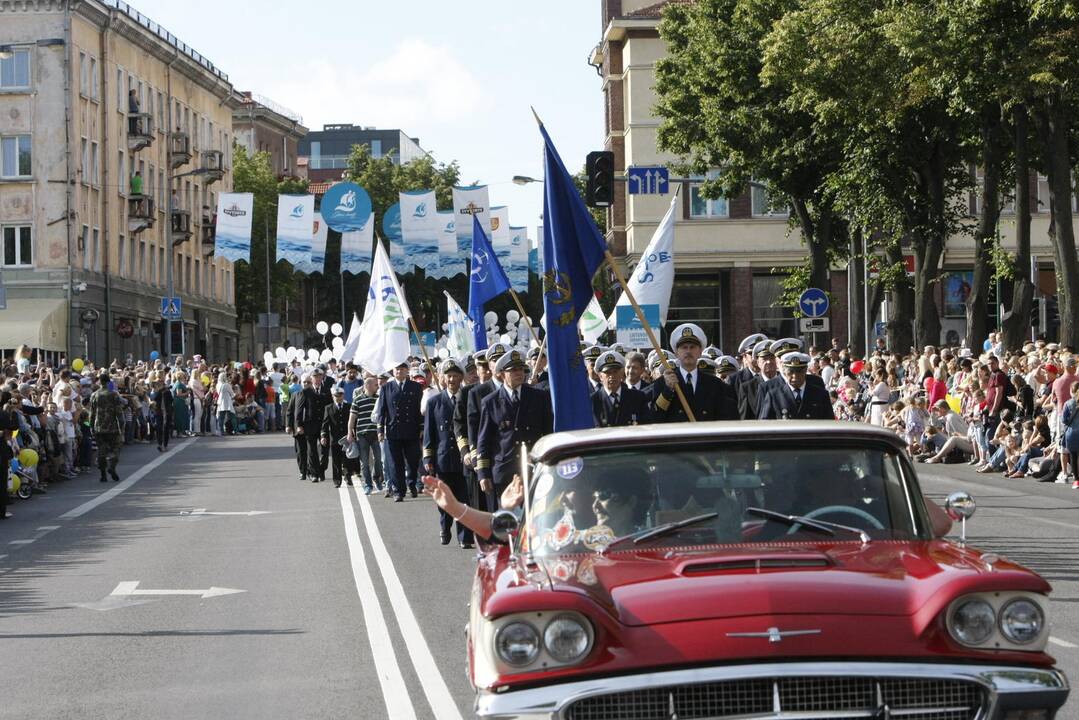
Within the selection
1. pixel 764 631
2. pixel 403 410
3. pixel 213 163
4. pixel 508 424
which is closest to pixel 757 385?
pixel 508 424

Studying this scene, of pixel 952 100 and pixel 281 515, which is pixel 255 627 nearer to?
pixel 281 515

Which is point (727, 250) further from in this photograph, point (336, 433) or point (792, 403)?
point (792, 403)

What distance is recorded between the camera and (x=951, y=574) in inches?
243

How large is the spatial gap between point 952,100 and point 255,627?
74.5ft

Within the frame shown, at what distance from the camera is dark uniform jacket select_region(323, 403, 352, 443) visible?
29.6m

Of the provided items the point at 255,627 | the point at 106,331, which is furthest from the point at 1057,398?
the point at 106,331

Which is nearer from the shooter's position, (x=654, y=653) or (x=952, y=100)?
(x=654, y=653)

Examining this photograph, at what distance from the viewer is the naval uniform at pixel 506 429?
50.4 feet

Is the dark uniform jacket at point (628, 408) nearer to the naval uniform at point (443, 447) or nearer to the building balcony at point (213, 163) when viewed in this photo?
the naval uniform at point (443, 447)

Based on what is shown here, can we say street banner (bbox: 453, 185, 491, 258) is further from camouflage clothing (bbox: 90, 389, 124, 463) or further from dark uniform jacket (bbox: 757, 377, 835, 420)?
dark uniform jacket (bbox: 757, 377, 835, 420)

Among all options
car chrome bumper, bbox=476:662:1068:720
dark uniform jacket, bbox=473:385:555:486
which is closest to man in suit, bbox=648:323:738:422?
dark uniform jacket, bbox=473:385:555:486

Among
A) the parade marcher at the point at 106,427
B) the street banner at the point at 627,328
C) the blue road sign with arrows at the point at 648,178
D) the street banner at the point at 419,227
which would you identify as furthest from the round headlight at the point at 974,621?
the street banner at the point at 419,227

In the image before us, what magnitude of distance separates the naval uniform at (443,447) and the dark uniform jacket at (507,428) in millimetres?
2791

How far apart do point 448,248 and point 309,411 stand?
984 inches
